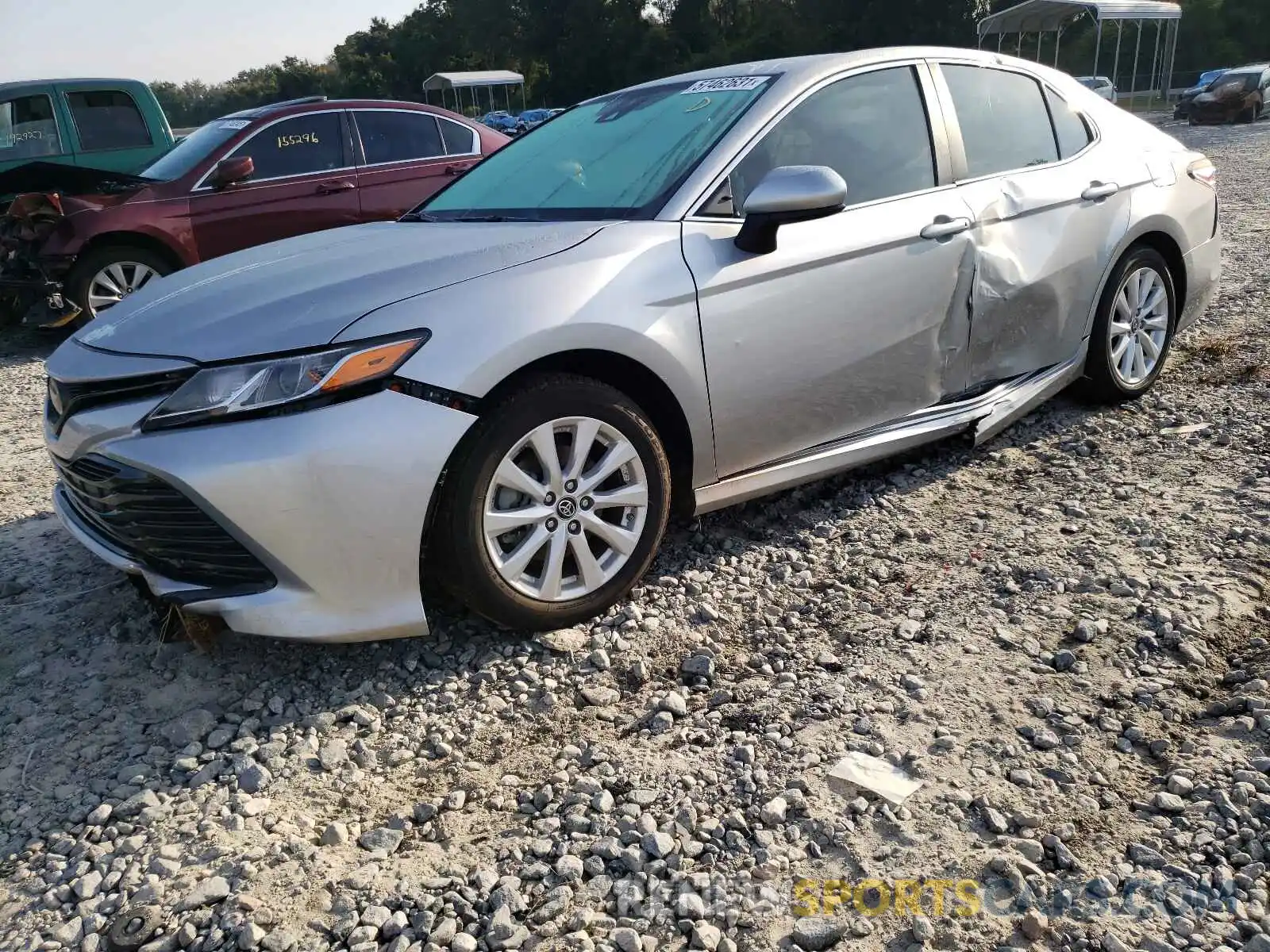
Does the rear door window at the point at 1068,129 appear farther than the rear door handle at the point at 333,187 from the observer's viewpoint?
No

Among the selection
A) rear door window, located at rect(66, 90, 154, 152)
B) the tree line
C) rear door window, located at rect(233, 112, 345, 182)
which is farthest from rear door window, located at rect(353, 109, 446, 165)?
the tree line

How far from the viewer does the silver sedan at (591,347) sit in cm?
249

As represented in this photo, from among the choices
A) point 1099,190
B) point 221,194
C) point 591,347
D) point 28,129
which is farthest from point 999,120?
point 28,129

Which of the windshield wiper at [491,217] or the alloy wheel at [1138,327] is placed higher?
the windshield wiper at [491,217]

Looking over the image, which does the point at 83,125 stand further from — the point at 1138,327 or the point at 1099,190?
the point at 1138,327

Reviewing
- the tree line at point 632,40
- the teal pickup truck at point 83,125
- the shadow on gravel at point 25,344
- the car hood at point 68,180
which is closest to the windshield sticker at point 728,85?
the car hood at point 68,180

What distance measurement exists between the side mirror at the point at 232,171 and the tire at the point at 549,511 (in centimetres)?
550

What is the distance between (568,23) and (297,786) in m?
64.4

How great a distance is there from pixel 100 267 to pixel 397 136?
2453mm

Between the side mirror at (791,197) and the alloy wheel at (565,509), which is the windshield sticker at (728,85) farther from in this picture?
the alloy wheel at (565,509)

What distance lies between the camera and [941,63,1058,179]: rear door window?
→ 12.6ft

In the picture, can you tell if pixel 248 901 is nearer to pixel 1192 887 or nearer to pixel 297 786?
pixel 297 786

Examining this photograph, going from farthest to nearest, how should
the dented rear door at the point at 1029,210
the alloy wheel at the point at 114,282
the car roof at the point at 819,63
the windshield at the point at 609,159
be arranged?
the alloy wheel at the point at 114,282, the dented rear door at the point at 1029,210, the car roof at the point at 819,63, the windshield at the point at 609,159

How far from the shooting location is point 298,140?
767 centimetres
